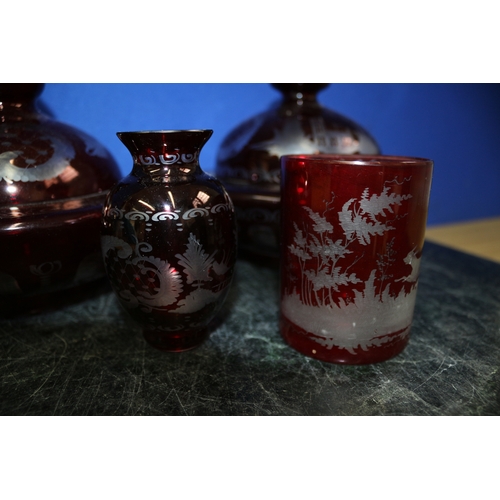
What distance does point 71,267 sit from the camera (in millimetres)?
588

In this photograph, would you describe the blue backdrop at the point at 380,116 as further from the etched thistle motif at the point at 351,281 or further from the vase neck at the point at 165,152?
the etched thistle motif at the point at 351,281

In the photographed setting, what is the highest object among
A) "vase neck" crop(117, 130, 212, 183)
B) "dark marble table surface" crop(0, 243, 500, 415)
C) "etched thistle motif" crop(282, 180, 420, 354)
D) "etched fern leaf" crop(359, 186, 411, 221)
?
"vase neck" crop(117, 130, 212, 183)

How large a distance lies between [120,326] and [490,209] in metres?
1.32

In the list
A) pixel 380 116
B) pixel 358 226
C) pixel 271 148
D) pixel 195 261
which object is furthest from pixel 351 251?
pixel 380 116

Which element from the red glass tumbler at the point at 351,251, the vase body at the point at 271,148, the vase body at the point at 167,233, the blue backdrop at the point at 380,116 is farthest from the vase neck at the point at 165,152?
the blue backdrop at the point at 380,116

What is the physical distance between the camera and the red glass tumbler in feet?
1.55

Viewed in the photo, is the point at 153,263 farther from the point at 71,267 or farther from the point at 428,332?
the point at 428,332

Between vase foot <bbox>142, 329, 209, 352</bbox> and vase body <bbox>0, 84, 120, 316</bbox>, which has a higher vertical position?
vase body <bbox>0, 84, 120, 316</bbox>

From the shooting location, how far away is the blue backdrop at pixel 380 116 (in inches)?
36.0

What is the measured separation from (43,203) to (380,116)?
95cm

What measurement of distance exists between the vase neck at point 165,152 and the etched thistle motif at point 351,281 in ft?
0.48

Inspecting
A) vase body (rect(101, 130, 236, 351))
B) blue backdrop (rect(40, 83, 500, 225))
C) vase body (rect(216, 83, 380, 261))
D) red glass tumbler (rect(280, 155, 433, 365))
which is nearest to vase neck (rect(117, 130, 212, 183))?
vase body (rect(101, 130, 236, 351))

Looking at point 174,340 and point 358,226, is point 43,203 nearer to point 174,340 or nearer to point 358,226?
point 174,340

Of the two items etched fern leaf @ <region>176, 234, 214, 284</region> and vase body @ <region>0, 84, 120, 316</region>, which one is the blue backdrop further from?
etched fern leaf @ <region>176, 234, 214, 284</region>
